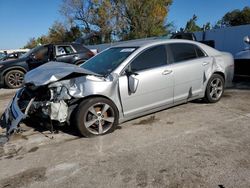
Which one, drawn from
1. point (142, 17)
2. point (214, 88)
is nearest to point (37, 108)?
point (214, 88)

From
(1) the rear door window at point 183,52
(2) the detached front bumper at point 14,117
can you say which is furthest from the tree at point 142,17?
(2) the detached front bumper at point 14,117

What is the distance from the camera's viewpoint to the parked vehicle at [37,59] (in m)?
10.9

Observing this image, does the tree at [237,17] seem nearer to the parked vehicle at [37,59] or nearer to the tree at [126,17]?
the tree at [126,17]

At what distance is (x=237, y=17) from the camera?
55.9 meters

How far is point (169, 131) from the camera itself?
4.82m

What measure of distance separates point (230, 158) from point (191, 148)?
0.55 metres

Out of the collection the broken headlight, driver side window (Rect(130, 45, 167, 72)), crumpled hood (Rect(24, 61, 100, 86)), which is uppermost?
driver side window (Rect(130, 45, 167, 72))

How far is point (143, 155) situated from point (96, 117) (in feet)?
3.77

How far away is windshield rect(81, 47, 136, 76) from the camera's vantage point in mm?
5137

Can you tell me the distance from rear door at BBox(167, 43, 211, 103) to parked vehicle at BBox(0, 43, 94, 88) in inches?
238

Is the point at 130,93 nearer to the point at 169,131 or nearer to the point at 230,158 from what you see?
the point at 169,131

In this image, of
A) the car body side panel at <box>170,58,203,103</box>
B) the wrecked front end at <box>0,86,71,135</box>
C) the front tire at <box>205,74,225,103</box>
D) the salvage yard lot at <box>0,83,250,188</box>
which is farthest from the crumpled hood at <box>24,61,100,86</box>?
the front tire at <box>205,74,225,103</box>

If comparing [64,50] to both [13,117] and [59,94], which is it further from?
[59,94]

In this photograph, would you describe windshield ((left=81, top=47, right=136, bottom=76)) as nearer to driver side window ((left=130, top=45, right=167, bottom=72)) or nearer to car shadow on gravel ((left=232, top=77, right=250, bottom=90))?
driver side window ((left=130, top=45, right=167, bottom=72))
